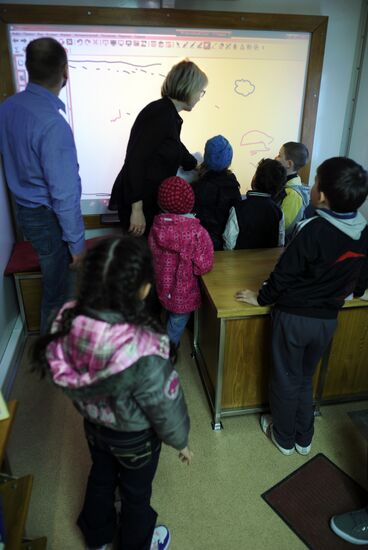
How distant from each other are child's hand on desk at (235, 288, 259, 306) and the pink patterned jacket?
24 cm

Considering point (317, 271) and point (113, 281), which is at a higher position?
point (113, 281)

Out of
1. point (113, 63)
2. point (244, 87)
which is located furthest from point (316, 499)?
point (113, 63)

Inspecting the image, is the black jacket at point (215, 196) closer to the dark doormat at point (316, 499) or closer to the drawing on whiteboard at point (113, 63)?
the drawing on whiteboard at point (113, 63)

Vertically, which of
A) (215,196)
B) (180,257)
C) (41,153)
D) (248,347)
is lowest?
(248,347)

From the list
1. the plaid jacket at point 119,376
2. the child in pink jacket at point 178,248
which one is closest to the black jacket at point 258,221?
the child in pink jacket at point 178,248

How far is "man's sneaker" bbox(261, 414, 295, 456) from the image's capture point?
1.76m

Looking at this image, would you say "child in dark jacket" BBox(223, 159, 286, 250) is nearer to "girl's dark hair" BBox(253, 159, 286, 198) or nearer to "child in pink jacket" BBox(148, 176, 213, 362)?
"girl's dark hair" BBox(253, 159, 286, 198)

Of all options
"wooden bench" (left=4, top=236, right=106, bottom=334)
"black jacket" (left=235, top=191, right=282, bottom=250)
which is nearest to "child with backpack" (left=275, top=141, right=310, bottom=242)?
"black jacket" (left=235, top=191, right=282, bottom=250)

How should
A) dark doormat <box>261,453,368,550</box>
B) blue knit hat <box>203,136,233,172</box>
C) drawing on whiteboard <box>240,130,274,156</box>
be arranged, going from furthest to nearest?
1. drawing on whiteboard <box>240,130,274,156</box>
2. blue knit hat <box>203,136,233,172</box>
3. dark doormat <box>261,453,368,550</box>

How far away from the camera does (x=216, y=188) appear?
208cm

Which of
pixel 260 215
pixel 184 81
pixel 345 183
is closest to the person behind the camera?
pixel 345 183

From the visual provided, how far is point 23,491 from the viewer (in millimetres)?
1224

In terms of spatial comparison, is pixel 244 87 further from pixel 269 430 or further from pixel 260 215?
pixel 269 430

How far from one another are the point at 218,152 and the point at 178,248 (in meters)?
0.54
